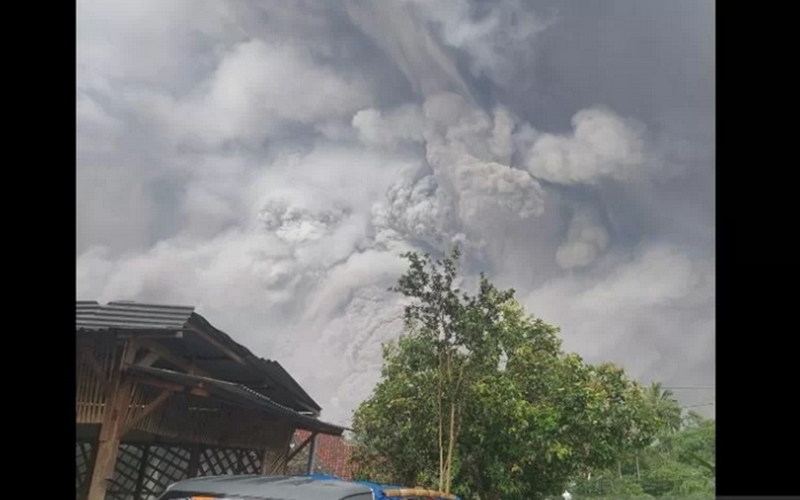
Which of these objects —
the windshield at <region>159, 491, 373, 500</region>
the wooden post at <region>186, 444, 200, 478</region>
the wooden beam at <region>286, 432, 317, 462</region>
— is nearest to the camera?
the windshield at <region>159, 491, 373, 500</region>

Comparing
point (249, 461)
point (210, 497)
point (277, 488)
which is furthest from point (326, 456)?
point (210, 497)

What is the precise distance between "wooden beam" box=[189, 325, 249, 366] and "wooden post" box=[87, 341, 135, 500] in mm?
314

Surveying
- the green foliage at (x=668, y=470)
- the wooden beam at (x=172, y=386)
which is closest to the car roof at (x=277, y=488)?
the wooden beam at (x=172, y=386)

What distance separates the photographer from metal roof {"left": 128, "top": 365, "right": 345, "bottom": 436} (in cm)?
292

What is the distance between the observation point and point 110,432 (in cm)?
279

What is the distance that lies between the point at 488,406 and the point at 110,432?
1.46 m

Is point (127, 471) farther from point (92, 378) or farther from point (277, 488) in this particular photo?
point (277, 488)

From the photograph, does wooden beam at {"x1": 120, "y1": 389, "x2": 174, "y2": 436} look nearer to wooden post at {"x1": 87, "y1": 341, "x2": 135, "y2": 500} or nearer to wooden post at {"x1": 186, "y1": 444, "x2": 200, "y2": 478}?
wooden post at {"x1": 87, "y1": 341, "x2": 135, "y2": 500}

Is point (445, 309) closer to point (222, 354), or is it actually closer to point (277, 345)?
point (277, 345)

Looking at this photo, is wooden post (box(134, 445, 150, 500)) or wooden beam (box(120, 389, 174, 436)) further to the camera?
wooden post (box(134, 445, 150, 500))

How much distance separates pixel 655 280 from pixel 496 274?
63 cm

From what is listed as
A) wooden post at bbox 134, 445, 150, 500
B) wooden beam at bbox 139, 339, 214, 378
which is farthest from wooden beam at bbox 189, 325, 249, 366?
wooden post at bbox 134, 445, 150, 500

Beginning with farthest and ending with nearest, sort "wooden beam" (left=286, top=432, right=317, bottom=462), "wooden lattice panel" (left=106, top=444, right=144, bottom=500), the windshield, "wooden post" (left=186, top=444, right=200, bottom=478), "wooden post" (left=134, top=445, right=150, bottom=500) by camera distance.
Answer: "wooden beam" (left=286, top=432, right=317, bottom=462) < "wooden post" (left=186, top=444, right=200, bottom=478) < "wooden post" (left=134, top=445, right=150, bottom=500) < "wooden lattice panel" (left=106, top=444, right=144, bottom=500) < the windshield
